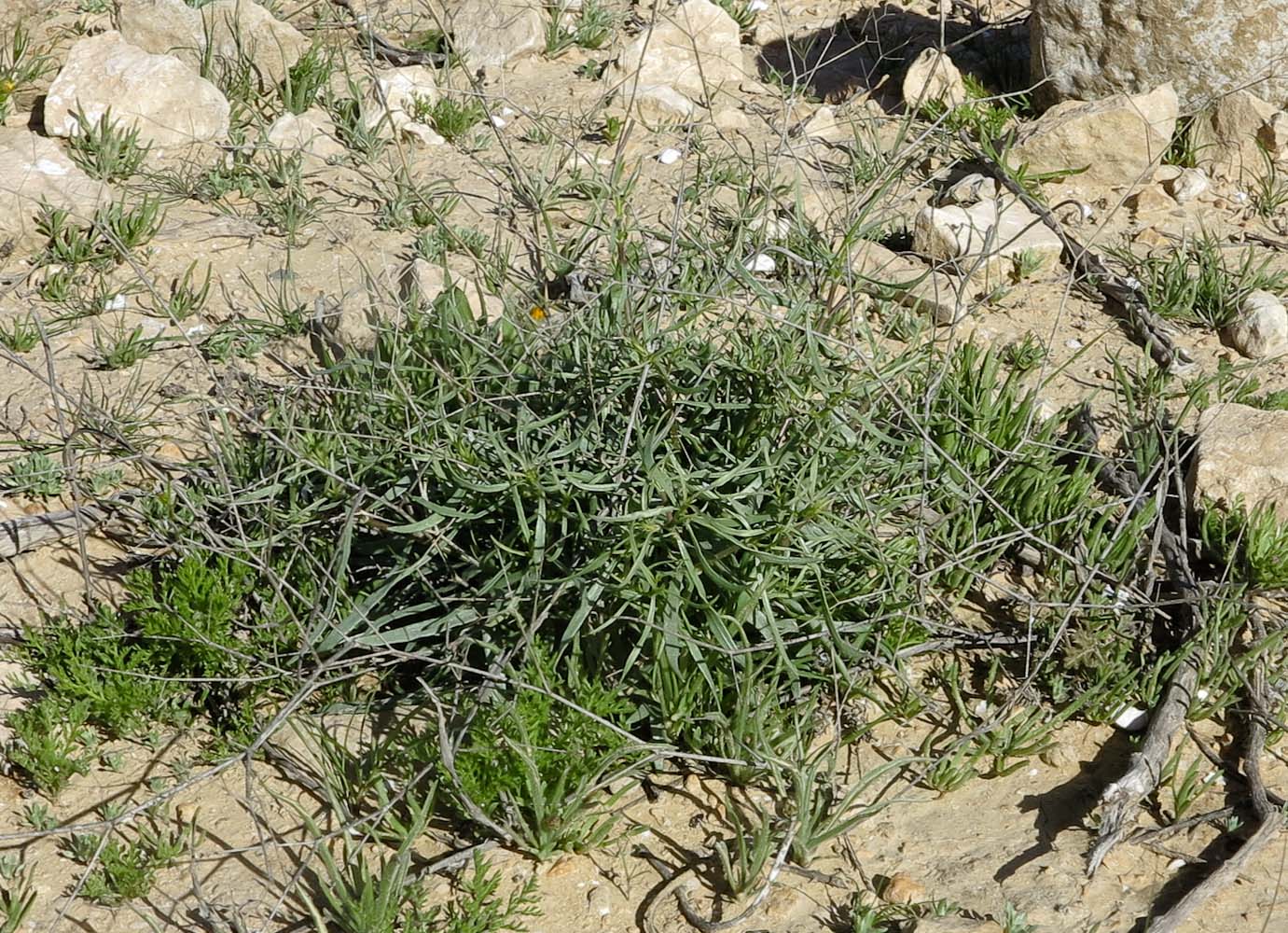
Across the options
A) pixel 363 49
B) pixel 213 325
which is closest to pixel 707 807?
pixel 213 325

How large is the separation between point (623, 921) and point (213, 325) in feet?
7.38

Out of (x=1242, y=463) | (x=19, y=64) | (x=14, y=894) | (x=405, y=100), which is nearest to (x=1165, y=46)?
(x=1242, y=463)

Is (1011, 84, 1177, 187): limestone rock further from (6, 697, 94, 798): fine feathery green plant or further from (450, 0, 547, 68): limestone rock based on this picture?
(6, 697, 94, 798): fine feathery green plant

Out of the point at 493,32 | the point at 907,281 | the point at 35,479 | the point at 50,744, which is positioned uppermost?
the point at 493,32

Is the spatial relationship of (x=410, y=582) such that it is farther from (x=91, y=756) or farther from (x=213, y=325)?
(x=213, y=325)

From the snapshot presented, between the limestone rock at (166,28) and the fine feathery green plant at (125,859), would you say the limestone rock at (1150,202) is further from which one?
the fine feathery green plant at (125,859)

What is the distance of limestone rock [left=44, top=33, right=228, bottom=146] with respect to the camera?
455 cm

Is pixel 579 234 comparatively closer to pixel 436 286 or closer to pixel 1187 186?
pixel 436 286

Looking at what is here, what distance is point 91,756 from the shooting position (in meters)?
2.75

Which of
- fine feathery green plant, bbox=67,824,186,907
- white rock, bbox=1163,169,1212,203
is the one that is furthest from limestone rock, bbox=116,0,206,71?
white rock, bbox=1163,169,1212,203

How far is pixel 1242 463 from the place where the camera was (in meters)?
3.20

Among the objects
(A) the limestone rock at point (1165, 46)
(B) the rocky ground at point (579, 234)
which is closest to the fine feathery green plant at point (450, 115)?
(B) the rocky ground at point (579, 234)

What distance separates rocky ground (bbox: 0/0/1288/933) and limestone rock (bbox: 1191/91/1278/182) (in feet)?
0.04

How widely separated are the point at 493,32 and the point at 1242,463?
3.33 meters
